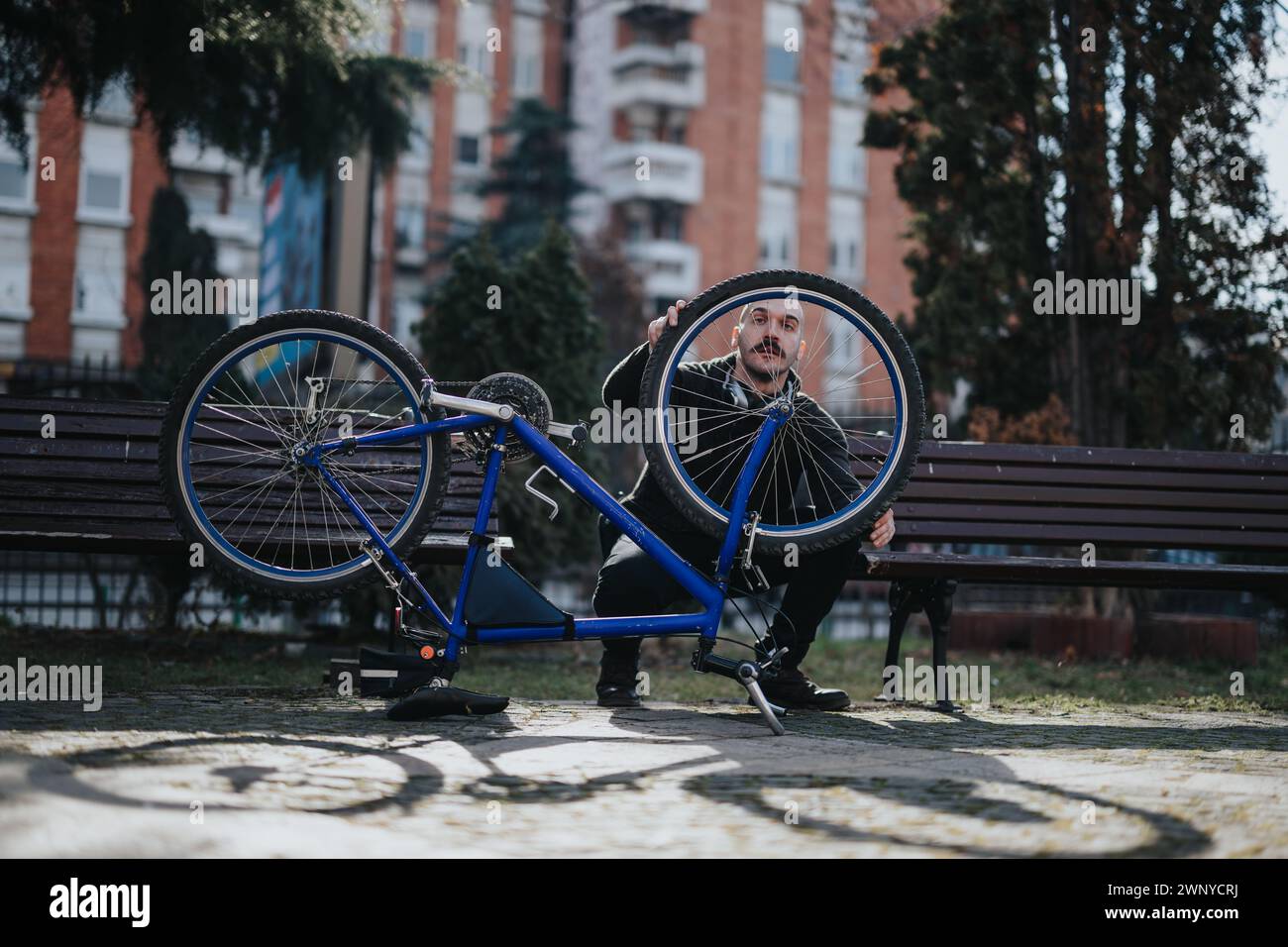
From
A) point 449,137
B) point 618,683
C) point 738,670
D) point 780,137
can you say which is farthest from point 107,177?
point 738,670

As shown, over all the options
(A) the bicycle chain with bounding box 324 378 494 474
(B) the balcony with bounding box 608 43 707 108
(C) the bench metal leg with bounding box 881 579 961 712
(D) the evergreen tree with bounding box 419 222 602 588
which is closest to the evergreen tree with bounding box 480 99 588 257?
(B) the balcony with bounding box 608 43 707 108

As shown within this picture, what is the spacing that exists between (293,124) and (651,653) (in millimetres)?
4405

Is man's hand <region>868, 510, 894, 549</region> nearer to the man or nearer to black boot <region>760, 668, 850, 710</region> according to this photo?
the man

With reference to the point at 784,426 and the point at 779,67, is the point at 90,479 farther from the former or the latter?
the point at 779,67

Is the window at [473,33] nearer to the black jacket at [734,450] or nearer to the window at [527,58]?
the window at [527,58]

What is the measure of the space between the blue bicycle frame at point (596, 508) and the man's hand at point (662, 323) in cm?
44

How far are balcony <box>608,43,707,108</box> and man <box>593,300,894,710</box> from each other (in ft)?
157

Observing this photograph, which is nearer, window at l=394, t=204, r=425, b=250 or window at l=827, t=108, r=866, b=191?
window at l=394, t=204, r=425, b=250

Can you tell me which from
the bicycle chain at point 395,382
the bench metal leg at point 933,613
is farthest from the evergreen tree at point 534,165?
the bicycle chain at point 395,382

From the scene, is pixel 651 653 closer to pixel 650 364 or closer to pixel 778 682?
pixel 778 682

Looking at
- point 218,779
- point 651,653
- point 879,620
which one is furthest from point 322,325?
point 879,620

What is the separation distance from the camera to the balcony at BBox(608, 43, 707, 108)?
5131 cm

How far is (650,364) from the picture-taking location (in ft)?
14.9

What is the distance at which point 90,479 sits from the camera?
5.58 m
